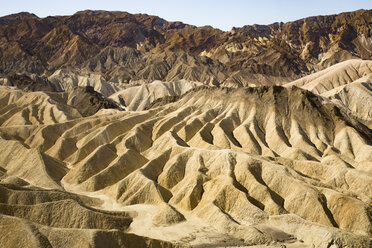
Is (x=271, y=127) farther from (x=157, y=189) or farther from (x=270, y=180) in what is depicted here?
(x=157, y=189)

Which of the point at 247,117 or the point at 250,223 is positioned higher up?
the point at 247,117

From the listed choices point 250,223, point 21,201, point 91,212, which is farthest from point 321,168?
point 21,201

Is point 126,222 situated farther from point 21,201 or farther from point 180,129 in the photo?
point 180,129

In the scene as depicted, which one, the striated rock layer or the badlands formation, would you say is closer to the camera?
the badlands formation

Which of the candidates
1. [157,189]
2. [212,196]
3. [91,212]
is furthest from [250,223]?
[91,212]

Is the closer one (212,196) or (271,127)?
(212,196)

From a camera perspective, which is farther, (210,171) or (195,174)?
(210,171)

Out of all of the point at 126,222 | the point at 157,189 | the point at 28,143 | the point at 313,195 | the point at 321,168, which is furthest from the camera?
the point at 28,143

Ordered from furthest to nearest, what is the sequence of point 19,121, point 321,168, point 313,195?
point 19,121 → point 321,168 → point 313,195

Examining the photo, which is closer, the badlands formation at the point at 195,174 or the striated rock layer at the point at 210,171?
the badlands formation at the point at 195,174
